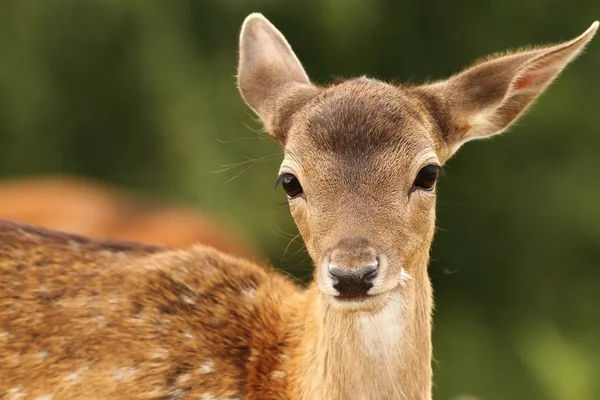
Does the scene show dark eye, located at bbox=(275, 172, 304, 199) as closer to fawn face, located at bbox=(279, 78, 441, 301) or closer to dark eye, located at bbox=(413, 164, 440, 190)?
fawn face, located at bbox=(279, 78, 441, 301)

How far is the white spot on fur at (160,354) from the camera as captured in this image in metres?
4.95

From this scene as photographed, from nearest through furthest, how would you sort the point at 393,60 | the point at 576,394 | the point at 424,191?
the point at 424,191 < the point at 576,394 < the point at 393,60

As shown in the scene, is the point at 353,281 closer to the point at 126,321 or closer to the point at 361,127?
the point at 361,127

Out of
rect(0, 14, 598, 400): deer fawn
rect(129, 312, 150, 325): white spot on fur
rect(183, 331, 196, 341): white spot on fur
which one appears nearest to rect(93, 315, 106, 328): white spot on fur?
rect(0, 14, 598, 400): deer fawn

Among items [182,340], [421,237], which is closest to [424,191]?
[421,237]

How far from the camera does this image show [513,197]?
1191 cm

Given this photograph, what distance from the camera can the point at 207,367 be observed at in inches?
196

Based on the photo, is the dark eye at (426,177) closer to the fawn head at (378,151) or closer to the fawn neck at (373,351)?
the fawn head at (378,151)

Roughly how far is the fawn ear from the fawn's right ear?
0.56 meters

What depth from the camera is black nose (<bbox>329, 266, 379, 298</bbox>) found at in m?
4.32

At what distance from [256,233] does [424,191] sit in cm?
702

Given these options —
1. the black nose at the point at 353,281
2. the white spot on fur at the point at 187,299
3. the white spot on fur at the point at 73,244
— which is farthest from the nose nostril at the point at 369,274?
the white spot on fur at the point at 73,244

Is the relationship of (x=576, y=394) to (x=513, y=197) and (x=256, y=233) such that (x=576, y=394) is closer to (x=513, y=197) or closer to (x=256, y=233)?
(x=513, y=197)

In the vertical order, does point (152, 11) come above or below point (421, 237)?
above
